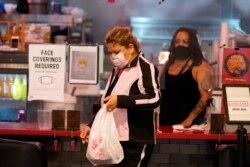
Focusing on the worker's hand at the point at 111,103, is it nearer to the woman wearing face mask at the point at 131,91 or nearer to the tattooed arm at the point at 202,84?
the woman wearing face mask at the point at 131,91

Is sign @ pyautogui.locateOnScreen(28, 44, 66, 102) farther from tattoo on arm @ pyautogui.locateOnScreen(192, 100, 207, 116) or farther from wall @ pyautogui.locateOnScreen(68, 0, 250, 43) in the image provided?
wall @ pyautogui.locateOnScreen(68, 0, 250, 43)

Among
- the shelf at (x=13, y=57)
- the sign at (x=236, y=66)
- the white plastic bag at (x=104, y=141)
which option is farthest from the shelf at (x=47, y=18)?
the white plastic bag at (x=104, y=141)

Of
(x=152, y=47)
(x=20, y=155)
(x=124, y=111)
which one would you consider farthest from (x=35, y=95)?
(x=152, y=47)

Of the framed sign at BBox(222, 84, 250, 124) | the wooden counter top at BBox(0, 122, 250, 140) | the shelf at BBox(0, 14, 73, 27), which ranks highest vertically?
the shelf at BBox(0, 14, 73, 27)

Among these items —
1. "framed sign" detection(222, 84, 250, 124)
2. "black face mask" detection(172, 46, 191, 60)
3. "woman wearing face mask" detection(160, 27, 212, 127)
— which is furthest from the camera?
"black face mask" detection(172, 46, 191, 60)

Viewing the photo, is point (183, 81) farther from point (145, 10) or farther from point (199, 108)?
point (145, 10)

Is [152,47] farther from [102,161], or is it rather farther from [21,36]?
[102,161]

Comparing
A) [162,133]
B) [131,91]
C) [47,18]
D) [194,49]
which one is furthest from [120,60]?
[47,18]

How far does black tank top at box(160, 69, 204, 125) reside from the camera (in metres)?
4.58

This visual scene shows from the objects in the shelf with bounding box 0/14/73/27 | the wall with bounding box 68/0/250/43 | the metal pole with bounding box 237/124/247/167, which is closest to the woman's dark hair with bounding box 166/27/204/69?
the wall with bounding box 68/0/250/43

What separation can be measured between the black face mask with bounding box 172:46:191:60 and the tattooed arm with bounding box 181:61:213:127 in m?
0.18

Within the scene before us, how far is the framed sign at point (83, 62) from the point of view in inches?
147

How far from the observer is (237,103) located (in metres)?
3.09

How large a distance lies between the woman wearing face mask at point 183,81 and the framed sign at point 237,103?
47.3 inches
